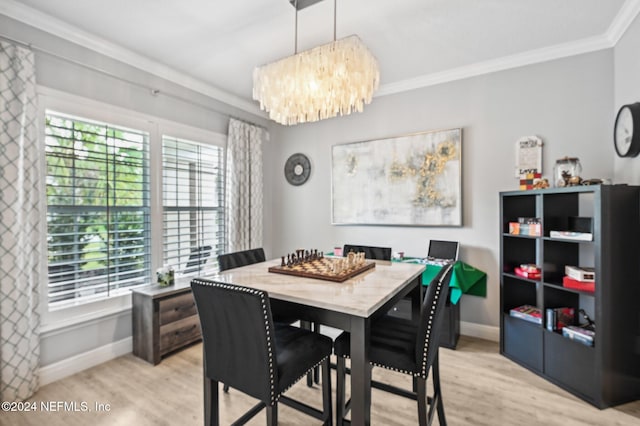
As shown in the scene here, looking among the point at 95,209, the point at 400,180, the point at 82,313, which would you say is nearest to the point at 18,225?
the point at 95,209

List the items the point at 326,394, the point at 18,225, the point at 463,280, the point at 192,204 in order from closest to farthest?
the point at 326,394 → the point at 18,225 → the point at 463,280 → the point at 192,204

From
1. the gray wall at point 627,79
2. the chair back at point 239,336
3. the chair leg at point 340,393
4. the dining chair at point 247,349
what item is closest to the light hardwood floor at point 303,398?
the chair leg at point 340,393

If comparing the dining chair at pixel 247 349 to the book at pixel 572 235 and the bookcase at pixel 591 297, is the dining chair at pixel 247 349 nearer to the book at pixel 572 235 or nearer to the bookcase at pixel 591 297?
the bookcase at pixel 591 297

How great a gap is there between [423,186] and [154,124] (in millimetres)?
2796

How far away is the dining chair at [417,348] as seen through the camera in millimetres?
1496

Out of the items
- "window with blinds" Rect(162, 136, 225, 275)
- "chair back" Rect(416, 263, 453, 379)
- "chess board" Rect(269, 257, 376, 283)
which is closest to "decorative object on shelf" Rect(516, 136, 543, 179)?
"chess board" Rect(269, 257, 376, 283)

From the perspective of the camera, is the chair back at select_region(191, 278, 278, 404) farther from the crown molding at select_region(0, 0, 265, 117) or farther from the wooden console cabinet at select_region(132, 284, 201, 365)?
the crown molding at select_region(0, 0, 265, 117)

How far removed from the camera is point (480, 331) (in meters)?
3.12

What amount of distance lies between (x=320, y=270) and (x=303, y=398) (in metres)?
0.96

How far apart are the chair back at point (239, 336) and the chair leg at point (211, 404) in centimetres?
7

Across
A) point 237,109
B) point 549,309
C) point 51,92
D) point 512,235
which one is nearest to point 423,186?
point 512,235

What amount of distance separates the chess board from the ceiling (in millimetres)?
1789

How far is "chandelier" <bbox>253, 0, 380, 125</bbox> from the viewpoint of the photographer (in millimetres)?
1820

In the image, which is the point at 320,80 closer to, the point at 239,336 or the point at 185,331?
the point at 239,336
